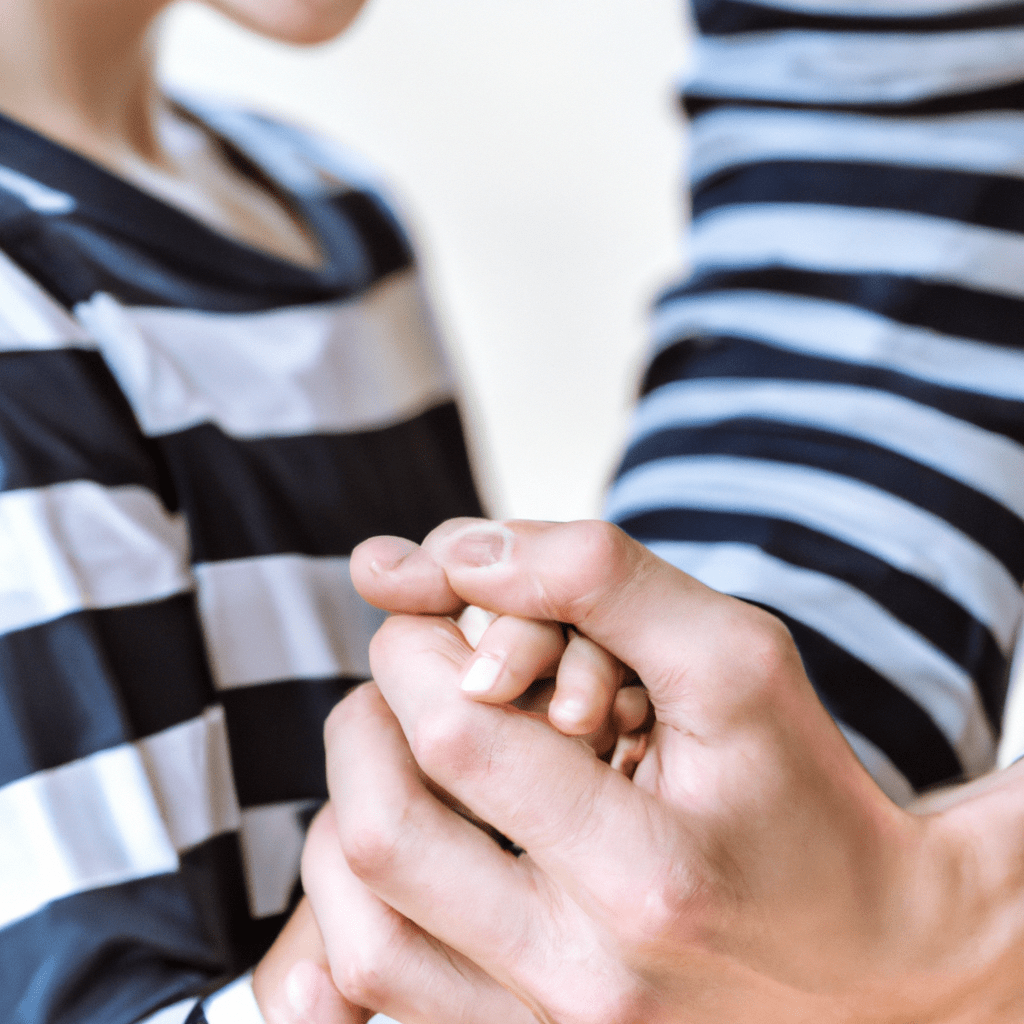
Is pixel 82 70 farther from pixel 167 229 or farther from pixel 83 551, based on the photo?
pixel 83 551

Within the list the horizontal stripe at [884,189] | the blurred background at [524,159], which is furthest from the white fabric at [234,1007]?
the blurred background at [524,159]

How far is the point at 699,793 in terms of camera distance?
205mm

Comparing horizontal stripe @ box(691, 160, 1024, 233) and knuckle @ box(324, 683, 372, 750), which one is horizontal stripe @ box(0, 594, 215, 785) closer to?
knuckle @ box(324, 683, 372, 750)

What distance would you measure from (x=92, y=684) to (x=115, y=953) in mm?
68

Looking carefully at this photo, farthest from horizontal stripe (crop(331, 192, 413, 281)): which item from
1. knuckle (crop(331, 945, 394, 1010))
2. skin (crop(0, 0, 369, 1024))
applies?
knuckle (crop(331, 945, 394, 1010))

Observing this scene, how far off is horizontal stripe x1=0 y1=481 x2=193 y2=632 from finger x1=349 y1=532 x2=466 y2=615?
0.09 metres

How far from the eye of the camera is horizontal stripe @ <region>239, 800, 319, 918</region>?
31 cm

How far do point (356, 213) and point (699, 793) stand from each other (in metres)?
0.37

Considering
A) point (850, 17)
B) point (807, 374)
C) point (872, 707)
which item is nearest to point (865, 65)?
point (850, 17)

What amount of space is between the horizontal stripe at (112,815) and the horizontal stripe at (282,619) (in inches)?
1.0

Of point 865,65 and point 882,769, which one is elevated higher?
point 865,65

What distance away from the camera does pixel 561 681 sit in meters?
0.21

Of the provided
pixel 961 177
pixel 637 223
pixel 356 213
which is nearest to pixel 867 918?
pixel 961 177

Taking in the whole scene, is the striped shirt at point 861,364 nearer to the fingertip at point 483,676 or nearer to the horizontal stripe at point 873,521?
the horizontal stripe at point 873,521
